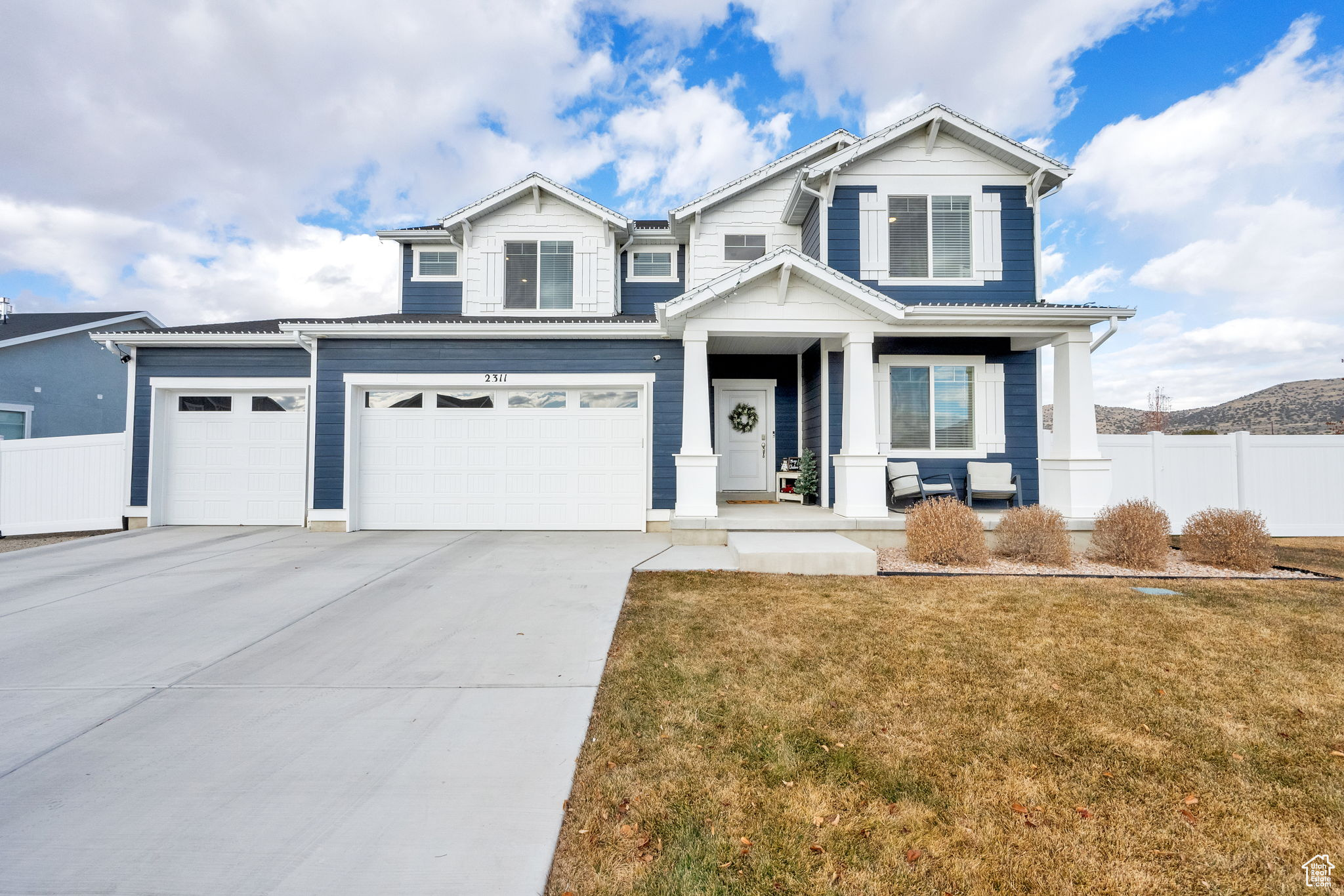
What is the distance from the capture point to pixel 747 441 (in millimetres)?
10961

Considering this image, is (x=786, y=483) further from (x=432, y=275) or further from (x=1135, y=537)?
(x=432, y=275)

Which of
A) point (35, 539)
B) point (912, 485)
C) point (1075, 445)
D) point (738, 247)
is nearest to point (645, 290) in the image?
point (738, 247)

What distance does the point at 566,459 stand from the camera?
8.77m

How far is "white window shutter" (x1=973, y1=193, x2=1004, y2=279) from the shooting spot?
916 cm

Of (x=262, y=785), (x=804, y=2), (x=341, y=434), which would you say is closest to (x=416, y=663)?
(x=262, y=785)

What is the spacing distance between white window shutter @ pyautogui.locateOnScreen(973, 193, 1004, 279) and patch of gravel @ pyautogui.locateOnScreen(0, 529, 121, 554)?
15.1 m

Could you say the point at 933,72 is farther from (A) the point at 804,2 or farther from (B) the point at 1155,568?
(B) the point at 1155,568

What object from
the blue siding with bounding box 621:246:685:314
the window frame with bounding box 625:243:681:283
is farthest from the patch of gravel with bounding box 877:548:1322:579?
the window frame with bounding box 625:243:681:283

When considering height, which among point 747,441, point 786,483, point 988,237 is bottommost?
point 786,483

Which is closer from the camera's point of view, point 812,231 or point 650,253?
point 812,231

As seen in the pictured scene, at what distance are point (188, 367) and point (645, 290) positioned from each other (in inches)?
326

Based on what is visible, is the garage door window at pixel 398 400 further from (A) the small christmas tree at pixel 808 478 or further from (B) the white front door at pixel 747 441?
(A) the small christmas tree at pixel 808 478

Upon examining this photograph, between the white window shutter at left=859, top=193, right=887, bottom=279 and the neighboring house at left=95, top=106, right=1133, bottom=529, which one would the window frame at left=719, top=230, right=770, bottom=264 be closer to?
the neighboring house at left=95, top=106, right=1133, bottom=529

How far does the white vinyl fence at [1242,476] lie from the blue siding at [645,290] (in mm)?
7618
